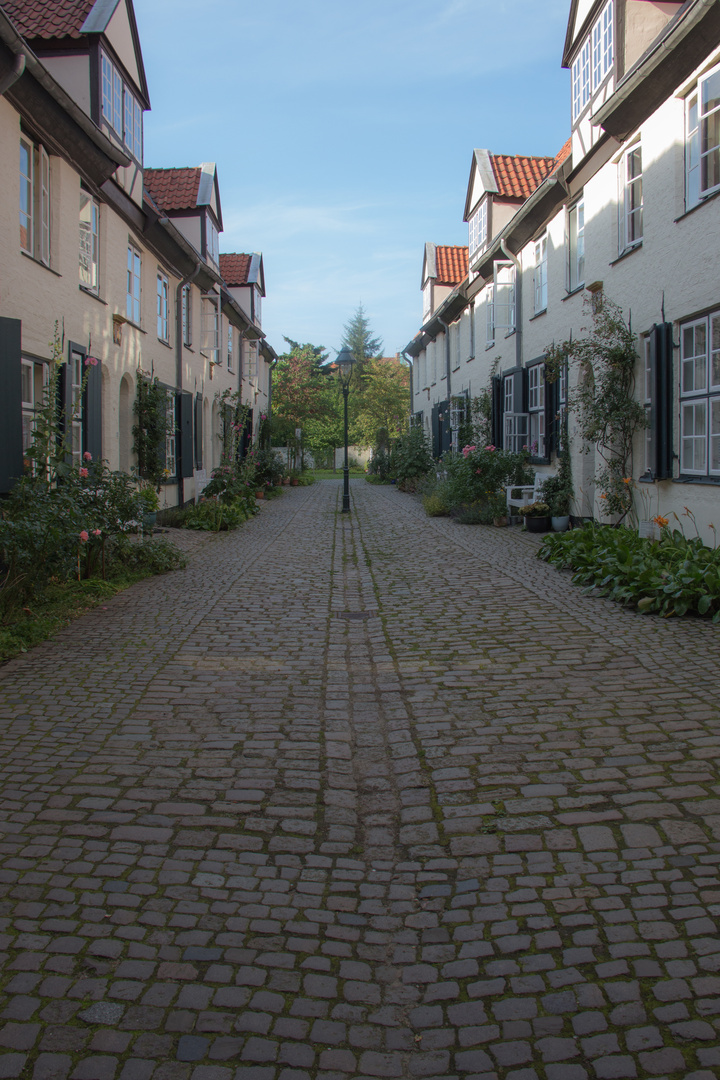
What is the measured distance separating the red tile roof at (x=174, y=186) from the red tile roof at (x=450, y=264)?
1206 cm

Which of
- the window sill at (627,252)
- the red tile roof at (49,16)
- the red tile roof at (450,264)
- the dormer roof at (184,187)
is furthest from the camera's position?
the red tile roof at (450,264)

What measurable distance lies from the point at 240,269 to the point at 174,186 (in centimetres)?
880

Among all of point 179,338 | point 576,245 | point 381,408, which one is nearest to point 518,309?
point 576,245

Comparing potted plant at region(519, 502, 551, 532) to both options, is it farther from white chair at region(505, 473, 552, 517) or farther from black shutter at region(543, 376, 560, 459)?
black shutter at region(543, 376, 560, 459)

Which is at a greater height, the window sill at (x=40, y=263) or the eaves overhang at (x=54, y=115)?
the eaves overhang at (x=54, y=115)

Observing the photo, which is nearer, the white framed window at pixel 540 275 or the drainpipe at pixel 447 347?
the white framed window at pixel 540 275

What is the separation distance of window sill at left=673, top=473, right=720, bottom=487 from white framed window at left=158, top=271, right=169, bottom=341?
11.0m

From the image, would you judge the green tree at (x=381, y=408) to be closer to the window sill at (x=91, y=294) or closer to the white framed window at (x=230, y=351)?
the white framed window at (x=230, y=351)

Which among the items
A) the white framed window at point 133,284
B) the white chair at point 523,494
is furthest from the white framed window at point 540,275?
the white framed window at point 133,284

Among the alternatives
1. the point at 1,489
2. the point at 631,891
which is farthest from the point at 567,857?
the point at 1,489

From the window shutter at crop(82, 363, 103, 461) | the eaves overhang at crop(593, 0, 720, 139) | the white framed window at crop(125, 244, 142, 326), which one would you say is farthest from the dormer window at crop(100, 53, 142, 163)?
the eaves overhang at crop(593, 0, 720, 139)

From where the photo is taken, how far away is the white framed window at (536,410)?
16.2 metres

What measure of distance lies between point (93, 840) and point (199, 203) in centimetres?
1918

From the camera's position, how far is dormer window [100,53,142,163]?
1249cm
